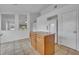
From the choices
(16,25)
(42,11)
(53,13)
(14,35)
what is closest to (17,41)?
(14,35)

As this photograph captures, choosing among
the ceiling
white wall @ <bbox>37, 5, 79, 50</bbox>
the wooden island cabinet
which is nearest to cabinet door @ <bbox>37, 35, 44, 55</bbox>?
the wooden island cabinet

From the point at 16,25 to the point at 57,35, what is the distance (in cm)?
109

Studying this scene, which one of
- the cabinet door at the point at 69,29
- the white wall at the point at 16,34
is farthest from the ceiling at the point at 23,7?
the cabinet door at the point at 69,29

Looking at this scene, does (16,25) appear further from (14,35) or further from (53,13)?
(53,13)

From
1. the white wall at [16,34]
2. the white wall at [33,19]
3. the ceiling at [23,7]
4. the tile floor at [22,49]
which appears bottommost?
the tile floor at [22,49]

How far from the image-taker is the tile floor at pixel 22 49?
2381 millimetres

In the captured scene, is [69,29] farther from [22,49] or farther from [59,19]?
[22,49]

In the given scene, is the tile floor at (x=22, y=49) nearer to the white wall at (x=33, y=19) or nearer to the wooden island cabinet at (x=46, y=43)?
the wooden island cabinet at (x=46, y=43)

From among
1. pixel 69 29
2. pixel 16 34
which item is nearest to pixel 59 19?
pixel 69 29

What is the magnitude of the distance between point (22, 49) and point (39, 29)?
0.68 metres

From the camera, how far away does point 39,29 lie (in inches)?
102
